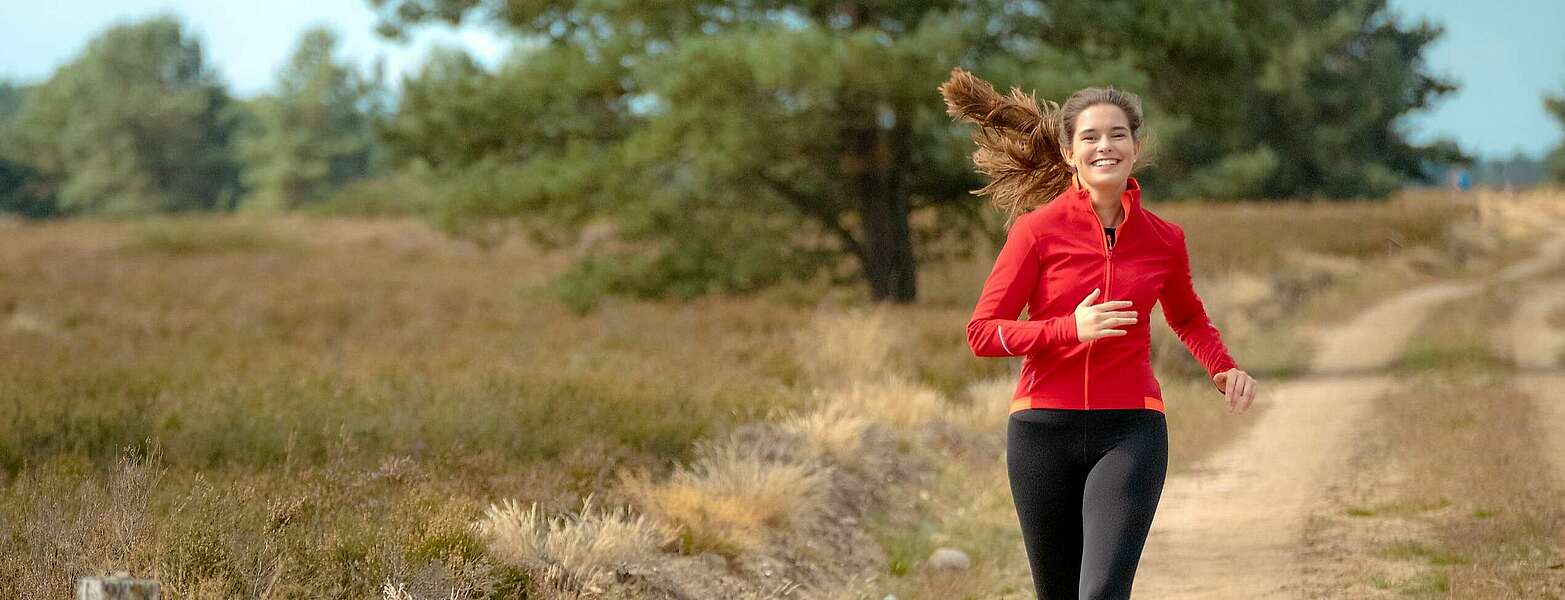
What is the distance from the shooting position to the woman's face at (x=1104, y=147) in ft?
12.7

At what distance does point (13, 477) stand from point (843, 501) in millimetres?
3931

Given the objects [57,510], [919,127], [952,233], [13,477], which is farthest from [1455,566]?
[952,233]

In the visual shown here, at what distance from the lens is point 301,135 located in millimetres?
75188

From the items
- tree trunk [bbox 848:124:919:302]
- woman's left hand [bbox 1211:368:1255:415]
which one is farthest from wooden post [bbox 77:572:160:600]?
tree trunk [bbox 848:124:919:302]

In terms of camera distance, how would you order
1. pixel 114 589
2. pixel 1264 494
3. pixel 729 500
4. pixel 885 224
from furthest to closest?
1. pixel 885 224
2. pixel 1264 494
3. pixel 729 500
4. pixel 114 589

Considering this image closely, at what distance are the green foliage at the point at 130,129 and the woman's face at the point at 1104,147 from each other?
73.7 meters

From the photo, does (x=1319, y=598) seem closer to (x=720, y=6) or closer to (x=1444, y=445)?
(x=1444, y=445)

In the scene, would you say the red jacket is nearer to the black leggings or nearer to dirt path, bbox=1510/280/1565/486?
the black leggings

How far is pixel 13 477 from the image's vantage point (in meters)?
6.70

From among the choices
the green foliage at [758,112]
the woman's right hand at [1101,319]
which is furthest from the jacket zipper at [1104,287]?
the green foliage at [758,112]

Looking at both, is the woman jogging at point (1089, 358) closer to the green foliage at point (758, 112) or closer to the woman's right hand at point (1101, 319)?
the woman's right hand at point (1101, 319)

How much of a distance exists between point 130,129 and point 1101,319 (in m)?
79.3

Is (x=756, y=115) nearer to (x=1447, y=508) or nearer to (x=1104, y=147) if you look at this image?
(x=1447, y=508)

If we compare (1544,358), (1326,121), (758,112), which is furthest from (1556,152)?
(758,112)
